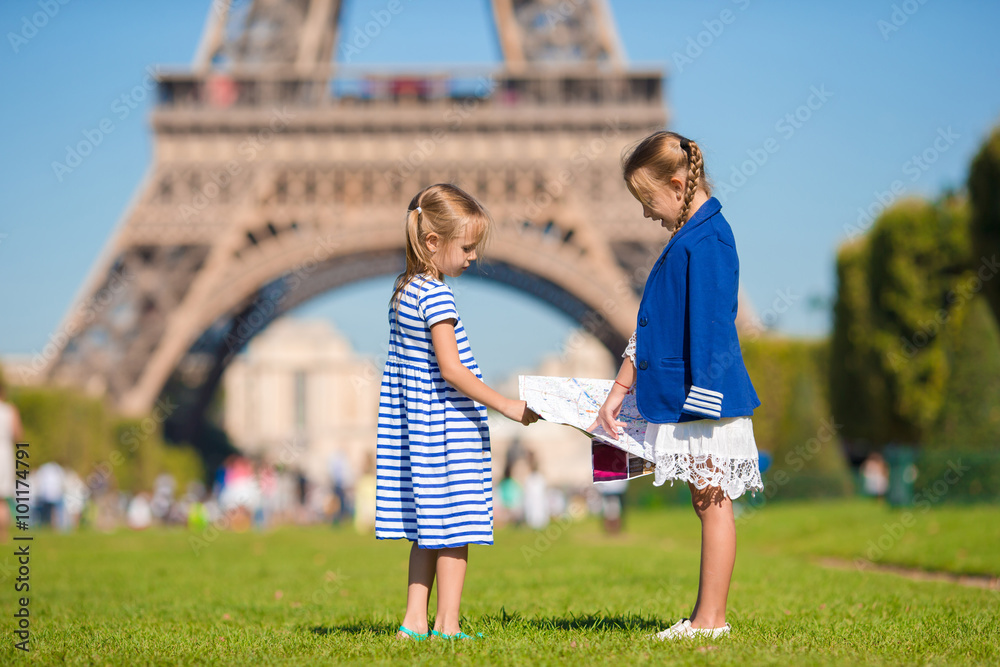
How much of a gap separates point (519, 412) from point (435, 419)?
307 mm

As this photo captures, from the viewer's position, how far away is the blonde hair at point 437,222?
11.5ft

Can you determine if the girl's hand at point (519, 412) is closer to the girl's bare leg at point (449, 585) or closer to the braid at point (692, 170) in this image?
the girl's bare leg at point (449, 585)

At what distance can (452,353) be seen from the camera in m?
3.39

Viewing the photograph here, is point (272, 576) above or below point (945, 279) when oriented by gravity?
below

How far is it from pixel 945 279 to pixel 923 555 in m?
14.9

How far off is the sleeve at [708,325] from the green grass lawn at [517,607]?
0.73 meters

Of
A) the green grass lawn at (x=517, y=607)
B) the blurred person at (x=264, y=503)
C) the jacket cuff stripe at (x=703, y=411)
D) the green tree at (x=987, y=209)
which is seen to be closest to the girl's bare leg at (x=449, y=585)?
the green grass lawn at (x=517, y=607)

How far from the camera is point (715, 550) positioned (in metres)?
3.36

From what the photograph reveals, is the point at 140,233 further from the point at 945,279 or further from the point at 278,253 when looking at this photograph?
the point at 945,279

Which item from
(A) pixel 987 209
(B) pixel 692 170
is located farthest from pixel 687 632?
(A) pixel 987 209

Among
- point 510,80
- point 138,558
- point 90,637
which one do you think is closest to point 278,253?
point 510,80

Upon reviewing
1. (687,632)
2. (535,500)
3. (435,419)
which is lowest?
(687,632)

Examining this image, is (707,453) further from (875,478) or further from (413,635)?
(875,478)

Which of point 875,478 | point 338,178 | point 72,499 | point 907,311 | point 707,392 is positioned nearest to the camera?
point 707,392
